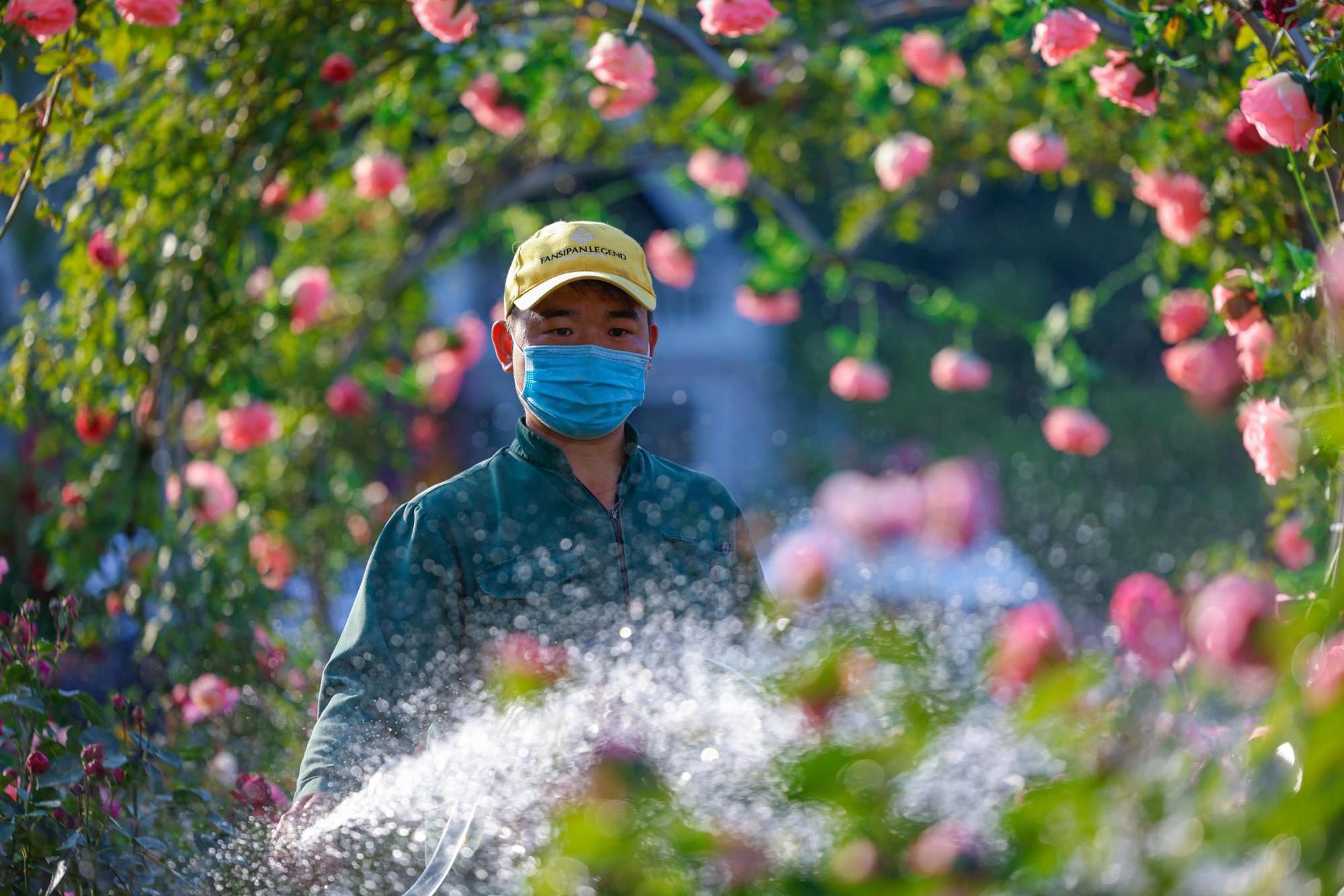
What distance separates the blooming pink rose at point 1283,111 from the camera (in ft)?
7.60

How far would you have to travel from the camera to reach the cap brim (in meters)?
2.11

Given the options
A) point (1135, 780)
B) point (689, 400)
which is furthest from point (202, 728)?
point (689, 400)

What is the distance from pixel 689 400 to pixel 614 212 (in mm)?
2821

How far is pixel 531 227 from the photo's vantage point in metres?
6.18

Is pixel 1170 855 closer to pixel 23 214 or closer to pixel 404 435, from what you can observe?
pixel 404 435

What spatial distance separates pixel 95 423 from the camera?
13.3 ft

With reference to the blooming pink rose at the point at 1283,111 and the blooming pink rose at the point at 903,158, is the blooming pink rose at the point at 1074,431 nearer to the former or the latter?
the blooming pink rose at the point at 903,158

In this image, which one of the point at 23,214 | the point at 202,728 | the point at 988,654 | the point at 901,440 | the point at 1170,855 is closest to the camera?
the point at 1170,855

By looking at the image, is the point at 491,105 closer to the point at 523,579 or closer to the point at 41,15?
the point at 41,15

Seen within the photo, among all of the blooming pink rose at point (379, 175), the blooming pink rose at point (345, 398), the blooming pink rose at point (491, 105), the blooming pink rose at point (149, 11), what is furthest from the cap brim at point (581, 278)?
the blooming pink rose at point (345, 398)

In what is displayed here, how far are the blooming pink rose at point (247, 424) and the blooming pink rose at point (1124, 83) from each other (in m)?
3.08

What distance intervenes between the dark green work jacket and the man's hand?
3cm

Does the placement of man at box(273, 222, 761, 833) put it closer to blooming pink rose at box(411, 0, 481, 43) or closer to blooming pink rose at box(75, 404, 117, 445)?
blooming pink rose at box(411, 0, 481, 43)

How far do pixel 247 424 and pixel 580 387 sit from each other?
9.63 ft
